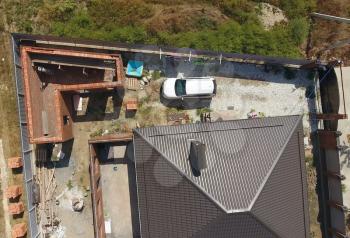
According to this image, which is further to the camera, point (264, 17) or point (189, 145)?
point (264, 17)

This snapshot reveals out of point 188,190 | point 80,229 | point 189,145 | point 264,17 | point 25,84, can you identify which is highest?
point 264,17

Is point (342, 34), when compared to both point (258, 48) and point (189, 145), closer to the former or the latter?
point (258, 48)

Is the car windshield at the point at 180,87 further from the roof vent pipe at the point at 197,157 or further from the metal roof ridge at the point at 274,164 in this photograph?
the metal roof ridge at the point at 274,164

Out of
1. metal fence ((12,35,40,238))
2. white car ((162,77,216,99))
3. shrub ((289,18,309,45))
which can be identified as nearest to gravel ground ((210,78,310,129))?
white car ((162,77,216,99))

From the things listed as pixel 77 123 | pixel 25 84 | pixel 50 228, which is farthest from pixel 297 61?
pixel 50 228

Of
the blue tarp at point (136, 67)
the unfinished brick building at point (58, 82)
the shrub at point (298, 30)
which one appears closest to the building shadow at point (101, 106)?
the unfinished brick building at point (58, 82)

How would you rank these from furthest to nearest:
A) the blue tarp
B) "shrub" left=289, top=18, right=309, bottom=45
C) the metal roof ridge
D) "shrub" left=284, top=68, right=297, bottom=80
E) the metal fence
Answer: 1. "shrub" left=289, top=18, right=309, bottom=45
2. "shrub" left=284, top=68, right=297, bottom=80
3. the blue tarp
4. the metal fence
5. the metal roof ridge

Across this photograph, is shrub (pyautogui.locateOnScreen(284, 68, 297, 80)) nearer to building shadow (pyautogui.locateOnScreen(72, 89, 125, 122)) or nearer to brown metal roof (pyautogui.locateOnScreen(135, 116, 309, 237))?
brown metal roof (pyautogui.locateOnScreen(135, 116, 309, 237))
